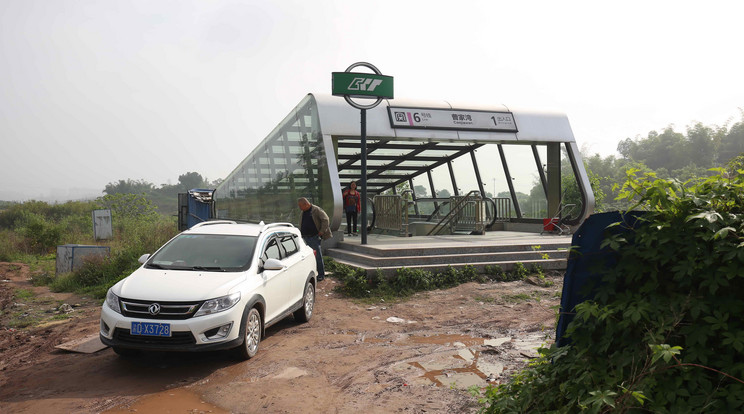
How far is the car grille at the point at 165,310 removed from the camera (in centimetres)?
570

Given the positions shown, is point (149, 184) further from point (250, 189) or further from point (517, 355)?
point (517, 355)

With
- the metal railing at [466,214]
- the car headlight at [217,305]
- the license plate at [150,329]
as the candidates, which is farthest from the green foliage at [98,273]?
the metal railing at [466,214]

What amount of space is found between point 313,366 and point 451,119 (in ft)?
38.6

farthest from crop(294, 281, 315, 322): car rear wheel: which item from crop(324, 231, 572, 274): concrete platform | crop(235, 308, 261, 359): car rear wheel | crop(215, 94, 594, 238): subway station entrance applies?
crop(215, 94, 594, 238): subway station entrance

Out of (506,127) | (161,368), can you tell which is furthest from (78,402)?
(506,127)

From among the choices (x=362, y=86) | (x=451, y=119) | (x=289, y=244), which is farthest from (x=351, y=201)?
(x=289, y=244)

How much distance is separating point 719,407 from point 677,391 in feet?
0.67

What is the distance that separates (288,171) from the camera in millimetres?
16859

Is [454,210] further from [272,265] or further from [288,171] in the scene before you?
[272,265]

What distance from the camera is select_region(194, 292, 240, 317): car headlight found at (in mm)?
5746

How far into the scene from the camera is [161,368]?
5.95m

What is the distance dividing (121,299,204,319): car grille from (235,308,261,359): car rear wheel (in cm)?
64

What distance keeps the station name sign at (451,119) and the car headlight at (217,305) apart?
1049 centimetres

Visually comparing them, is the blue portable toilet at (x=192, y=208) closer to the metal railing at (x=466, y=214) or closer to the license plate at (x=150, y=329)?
the metal railing at (x=466, y=214)
